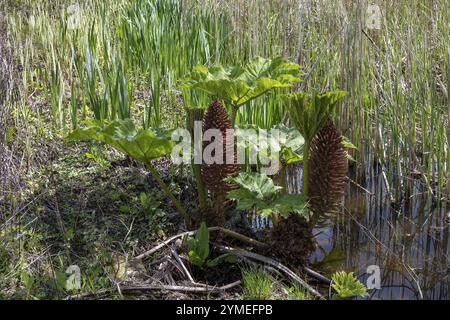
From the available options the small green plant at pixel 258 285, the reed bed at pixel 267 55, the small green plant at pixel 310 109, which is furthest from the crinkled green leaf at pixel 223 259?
the reed bed at pixel 267 55

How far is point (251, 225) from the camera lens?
2754mm

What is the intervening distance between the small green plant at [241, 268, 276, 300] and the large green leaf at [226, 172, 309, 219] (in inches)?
9.2

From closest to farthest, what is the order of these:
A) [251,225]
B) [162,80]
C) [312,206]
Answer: [312,206], [251,225], [162,80]

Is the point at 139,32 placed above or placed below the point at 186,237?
above

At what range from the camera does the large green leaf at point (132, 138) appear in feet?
7.23

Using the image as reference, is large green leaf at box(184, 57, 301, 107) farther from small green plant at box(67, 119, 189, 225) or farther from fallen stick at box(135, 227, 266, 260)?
fallen stick at box(135, 227, 266, 260)

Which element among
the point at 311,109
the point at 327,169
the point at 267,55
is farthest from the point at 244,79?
the point at 267,55

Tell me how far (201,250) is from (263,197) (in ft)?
1.07

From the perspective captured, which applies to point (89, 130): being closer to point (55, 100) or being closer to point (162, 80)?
point (55, 100)

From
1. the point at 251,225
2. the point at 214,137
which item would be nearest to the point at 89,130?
the point at 214,137

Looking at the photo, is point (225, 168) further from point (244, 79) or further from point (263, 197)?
point (244, 79)

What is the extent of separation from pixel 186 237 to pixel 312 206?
53 centimetres

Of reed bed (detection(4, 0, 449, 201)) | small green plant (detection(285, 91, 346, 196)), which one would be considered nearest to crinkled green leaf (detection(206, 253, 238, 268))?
small green plant (detection(285, 91, 346, 196))
